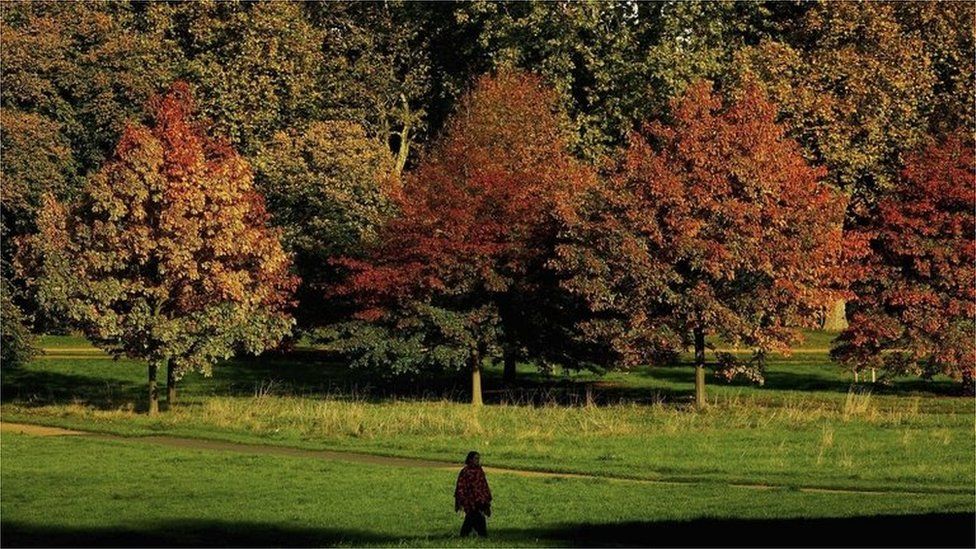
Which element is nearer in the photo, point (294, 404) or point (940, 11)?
point (294, 404)

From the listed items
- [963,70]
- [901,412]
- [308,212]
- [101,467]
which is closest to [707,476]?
[101,467]

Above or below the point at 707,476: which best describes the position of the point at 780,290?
above

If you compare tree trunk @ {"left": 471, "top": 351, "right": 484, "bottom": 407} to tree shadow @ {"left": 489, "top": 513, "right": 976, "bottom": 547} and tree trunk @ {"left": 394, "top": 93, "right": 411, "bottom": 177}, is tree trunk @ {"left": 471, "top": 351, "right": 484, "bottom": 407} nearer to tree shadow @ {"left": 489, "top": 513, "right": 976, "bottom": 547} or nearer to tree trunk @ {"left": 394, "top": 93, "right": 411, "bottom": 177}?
tree trunk @ {"left": 394, "top": 93, "right": 411, "bottom": 177}

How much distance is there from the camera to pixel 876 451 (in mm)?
41906

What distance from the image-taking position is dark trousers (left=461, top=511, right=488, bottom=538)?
88.3ft

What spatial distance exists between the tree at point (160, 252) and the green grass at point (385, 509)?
13792mm

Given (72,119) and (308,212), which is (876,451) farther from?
(72,119)

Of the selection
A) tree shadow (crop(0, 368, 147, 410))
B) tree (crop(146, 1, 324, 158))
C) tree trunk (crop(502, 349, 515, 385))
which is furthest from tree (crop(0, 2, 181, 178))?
tree trunk (crop(502, 349, 515, 385))

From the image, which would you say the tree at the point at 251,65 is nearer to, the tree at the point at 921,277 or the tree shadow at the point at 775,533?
the tree at the point at 921,277

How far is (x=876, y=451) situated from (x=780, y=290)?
1472 cm

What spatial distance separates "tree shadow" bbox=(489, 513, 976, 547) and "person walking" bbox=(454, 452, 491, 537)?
0.64m

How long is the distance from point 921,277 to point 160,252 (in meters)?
24.5

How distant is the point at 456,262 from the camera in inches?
2325

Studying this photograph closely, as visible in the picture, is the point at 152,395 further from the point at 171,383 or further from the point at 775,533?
the point at 775,533
